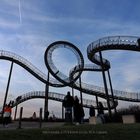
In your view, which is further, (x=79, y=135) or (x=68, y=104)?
(x=68, y=104)

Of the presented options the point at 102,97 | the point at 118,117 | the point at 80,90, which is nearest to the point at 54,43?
the point at 80,90

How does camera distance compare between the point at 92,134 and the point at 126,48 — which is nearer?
the point at 92,134

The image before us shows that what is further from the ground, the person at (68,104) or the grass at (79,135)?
the person at (68,104)

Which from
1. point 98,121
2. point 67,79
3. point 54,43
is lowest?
point 98,121

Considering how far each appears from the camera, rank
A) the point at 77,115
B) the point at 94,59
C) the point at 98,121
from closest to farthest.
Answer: the point at 77,115, the point at 98,121, the point at 94,59

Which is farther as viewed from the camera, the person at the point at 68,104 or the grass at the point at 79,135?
the person at the point at 68,104

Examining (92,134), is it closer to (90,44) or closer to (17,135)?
(17,135)

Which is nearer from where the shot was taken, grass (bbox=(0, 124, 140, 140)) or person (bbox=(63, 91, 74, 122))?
grass (bbox=(0, 124, 140, 140))

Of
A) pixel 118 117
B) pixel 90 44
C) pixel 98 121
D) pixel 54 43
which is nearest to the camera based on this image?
pixel 98 121

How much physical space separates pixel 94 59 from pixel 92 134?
21.2m

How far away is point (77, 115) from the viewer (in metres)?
16.0

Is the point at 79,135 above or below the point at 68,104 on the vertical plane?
below

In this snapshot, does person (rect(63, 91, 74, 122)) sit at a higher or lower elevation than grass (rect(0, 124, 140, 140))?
higher

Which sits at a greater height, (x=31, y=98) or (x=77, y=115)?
(x=31, y=98)
